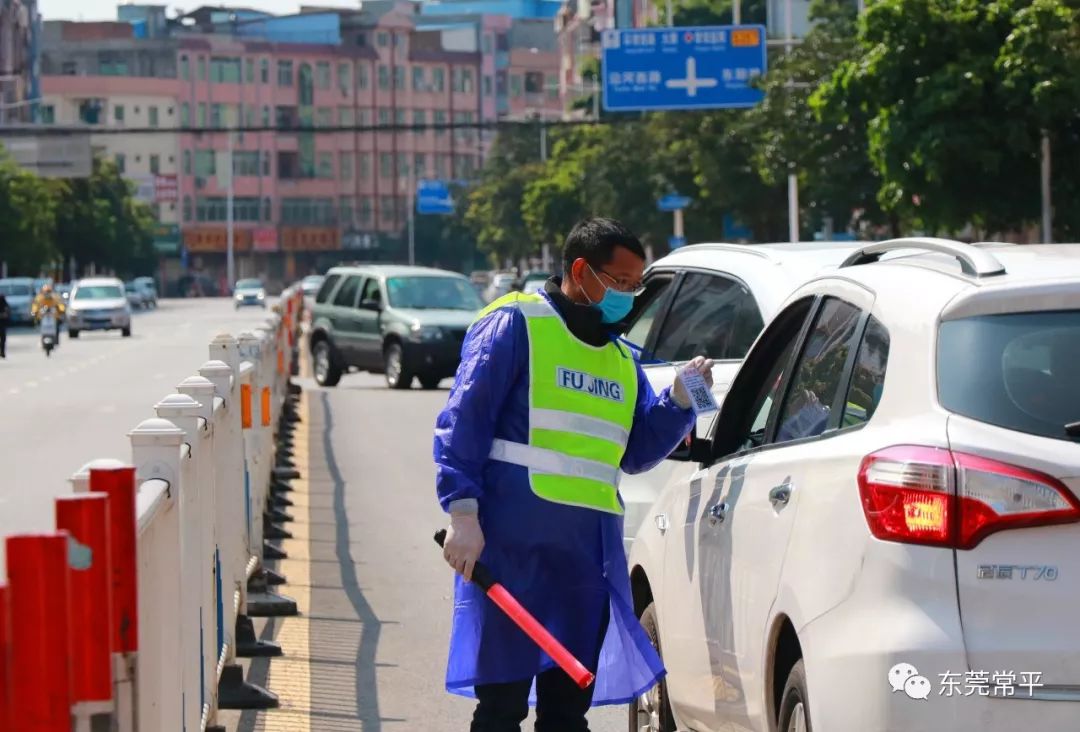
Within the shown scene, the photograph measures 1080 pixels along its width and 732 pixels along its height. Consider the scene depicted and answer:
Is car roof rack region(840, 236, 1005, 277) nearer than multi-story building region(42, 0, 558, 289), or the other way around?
car roof rack region(840, 236, 1005, 277)

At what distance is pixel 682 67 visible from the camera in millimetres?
44406

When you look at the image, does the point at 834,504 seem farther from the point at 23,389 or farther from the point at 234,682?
the point at 23,389

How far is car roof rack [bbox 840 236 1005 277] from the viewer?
15.1 feet

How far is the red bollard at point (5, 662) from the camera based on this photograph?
9.33 feet

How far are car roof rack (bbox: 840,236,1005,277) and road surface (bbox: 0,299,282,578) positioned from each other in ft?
8.99

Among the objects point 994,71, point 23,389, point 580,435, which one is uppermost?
point 994,71

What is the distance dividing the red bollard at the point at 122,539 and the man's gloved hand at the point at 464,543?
142 centimetres

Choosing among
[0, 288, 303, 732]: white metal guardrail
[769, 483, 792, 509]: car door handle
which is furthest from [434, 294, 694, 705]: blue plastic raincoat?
[0, 288, 303, 732]: white metal guardrail

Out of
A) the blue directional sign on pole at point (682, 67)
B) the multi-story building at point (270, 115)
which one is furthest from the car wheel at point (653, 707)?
the multi-story building at point (270, 115)

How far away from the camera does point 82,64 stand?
15388cm

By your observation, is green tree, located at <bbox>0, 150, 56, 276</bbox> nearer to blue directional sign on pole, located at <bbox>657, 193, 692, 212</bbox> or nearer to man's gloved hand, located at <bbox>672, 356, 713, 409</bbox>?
blue directional sign on pole, located at <bbox>657, 193, 692, 212</bbox>

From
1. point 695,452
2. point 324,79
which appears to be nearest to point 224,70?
point 324,79

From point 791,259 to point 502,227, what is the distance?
98.9m

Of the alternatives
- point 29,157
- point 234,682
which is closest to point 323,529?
point 234,682
